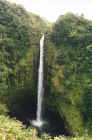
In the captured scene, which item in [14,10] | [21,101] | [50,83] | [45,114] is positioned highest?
[14,10]

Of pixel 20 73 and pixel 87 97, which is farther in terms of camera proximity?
pixel 20 73

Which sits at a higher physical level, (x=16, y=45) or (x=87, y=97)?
(x=16, y=45)

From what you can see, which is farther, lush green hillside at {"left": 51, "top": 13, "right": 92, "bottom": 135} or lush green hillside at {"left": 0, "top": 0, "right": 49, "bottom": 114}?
lush green hillside at {"left": 0, "top": 0, "right": 49, "bottom": 114}

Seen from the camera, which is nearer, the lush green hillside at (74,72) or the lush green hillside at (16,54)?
the lush green hillside at (74,72)

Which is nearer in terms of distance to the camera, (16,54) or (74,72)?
(74,72)

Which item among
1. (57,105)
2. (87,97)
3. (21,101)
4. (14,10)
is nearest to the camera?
(87,97)

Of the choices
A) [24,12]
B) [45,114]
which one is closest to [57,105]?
[45,114]

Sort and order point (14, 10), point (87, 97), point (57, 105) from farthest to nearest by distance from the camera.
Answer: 1. point (14, 10)
2. point (57, 105)
3. point (87, 97)

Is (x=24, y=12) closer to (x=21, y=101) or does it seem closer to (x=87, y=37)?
(x=87, y=37)

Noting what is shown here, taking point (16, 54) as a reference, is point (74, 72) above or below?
below
